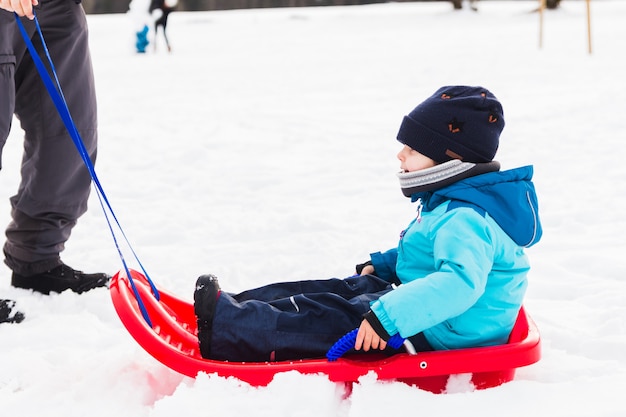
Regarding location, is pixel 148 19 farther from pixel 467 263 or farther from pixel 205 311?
pixel 467 263

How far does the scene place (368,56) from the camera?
1139 centimetres

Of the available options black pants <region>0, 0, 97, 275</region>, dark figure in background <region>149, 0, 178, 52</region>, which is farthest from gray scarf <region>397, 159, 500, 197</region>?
dark figure in background <region>149, 0, 178, 52</region>

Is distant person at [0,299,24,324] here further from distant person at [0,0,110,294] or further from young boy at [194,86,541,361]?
young boy at [194,86,541,361]

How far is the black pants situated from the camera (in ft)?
8.43

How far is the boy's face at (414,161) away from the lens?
2.08 m

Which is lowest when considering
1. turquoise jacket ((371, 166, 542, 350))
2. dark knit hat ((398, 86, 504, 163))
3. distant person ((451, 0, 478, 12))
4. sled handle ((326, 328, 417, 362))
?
distant person ((451, 0, 478, 12))

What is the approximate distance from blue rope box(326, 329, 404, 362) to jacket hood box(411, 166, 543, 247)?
41 centimetres

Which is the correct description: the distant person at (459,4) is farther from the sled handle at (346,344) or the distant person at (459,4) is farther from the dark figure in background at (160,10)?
the sled handle at (346,344)

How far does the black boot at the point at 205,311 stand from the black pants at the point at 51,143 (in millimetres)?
957

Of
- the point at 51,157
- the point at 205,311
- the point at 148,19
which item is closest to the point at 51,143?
the point at 51,157

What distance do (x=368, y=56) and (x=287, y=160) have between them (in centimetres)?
663

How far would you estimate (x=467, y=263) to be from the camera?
1844mm

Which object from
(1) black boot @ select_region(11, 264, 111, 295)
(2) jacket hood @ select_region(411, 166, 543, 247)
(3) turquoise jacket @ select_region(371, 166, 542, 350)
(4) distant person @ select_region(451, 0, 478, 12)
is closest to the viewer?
(3) turquoise jacket @ select_region(371, 166, 542, 350)

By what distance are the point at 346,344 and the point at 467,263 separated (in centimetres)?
37
